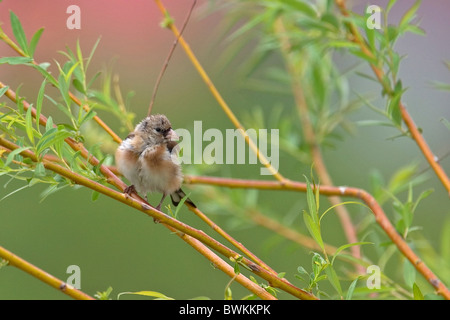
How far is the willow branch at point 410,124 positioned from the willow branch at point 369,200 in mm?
109

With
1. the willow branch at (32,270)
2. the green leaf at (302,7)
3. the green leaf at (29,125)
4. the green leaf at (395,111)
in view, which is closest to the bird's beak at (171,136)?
the green leaf at (302,7)

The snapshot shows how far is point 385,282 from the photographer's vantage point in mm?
1165

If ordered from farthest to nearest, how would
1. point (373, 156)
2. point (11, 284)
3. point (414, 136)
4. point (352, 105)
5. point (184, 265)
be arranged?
1. point (373, 156)
2. point (184, 265)
3. point (11, 284)
4. point (352, 105)
5. point (414, 136)

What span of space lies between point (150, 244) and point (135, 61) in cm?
107

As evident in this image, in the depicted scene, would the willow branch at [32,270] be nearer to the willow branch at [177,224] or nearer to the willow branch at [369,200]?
the willow branch at [177,224]

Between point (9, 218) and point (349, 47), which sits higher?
point (9, 218)

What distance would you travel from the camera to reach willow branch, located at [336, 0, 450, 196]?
42.3 inches

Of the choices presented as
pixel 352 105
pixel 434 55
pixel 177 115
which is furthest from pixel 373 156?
pixel 352 105

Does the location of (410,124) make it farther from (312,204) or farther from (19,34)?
(19,34)

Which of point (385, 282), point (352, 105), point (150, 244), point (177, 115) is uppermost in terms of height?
point (177, 115)

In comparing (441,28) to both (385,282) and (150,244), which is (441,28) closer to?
(150,244)

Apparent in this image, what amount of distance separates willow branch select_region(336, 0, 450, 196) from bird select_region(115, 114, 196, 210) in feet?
1.75

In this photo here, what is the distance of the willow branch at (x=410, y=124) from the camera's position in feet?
3.52

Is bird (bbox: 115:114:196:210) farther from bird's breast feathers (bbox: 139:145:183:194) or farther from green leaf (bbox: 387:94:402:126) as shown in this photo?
green leaf (bbox: 387:94:402:126)
